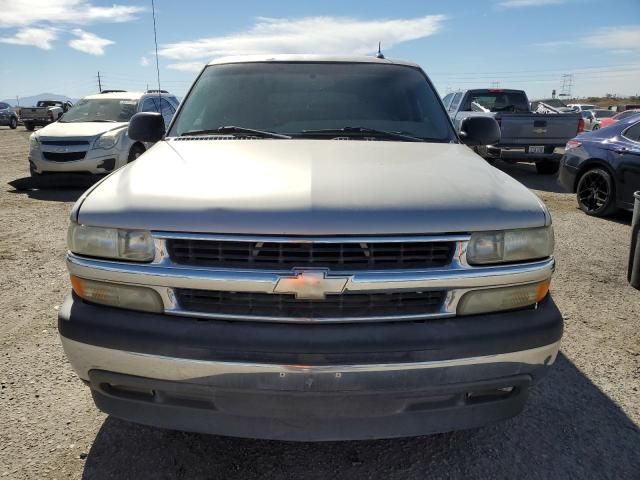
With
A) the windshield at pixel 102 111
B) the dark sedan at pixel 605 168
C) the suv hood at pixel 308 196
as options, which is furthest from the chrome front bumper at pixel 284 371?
the windshield at pixel 102 111

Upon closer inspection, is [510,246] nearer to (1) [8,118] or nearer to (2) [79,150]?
(2) [79,150]

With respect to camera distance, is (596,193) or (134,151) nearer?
(596,193)

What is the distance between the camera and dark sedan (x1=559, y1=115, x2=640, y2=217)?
7027 mm

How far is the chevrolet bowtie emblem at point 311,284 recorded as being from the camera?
1935mm

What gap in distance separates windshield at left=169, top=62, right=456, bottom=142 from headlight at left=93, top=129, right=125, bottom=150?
6.34m

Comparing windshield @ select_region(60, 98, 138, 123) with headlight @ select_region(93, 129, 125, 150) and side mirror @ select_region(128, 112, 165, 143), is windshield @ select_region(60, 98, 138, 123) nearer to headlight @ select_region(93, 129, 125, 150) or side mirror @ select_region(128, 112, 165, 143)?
headlight @ select_region(93, 129, 125, 150)

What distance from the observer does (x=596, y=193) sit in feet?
25.3

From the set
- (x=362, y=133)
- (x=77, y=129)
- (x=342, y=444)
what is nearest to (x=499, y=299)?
(x=342, y=444)

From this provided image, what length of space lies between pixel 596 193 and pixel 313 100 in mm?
6017

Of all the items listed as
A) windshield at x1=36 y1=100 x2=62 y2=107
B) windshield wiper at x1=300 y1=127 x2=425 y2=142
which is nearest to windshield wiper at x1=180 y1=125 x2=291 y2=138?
windshield wiper at x1=300 y1=127 x2=425 y2=142

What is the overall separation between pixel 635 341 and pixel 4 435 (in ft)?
13.1

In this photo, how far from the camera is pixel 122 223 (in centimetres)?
206

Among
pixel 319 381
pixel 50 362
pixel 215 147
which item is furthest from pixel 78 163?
pixel 319 381

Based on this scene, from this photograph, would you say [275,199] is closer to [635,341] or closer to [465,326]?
[465,326]
